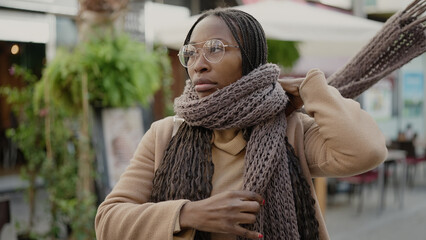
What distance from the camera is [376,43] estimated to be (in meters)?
1.89

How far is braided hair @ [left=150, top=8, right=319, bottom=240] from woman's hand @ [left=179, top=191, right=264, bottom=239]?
11 centimetres

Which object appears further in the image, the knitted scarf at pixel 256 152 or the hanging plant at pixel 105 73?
the hanging plant at pixel 105 73

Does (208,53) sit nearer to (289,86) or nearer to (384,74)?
(289,86)

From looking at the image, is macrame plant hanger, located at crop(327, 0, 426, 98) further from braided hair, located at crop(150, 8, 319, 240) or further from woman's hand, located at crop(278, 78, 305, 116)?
braided hair, located at crop(150, 8, 319, 240)

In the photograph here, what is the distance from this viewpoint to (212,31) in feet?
4.80

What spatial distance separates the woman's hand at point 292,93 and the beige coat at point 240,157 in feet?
0.09

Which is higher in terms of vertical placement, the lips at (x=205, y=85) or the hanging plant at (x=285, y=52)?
the hanging plant at (x=285, y=52)

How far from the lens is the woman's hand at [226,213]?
4.19 ft

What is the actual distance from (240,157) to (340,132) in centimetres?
32

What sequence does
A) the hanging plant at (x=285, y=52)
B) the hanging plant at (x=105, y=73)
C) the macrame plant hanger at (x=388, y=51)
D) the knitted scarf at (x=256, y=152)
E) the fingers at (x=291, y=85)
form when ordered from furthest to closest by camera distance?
the hanging plant at (x=285, y=52) → the hanging plant at (x=105, y=73) → the macrame plant hanger at (x=388, y=51) → the fingers at (x=291, y=85) → the knitted scarf at (x=256, y=152)

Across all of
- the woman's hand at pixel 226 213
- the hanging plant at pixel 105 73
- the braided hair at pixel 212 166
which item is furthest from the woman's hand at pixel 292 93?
the hanging plant at pixel 105 73

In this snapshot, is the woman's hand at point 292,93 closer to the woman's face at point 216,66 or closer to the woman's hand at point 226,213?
the woman's face at point 216,66

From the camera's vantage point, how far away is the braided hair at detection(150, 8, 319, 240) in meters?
1.44

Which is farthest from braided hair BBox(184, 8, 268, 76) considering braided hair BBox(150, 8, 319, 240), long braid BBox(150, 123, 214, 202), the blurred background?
the blurred background
